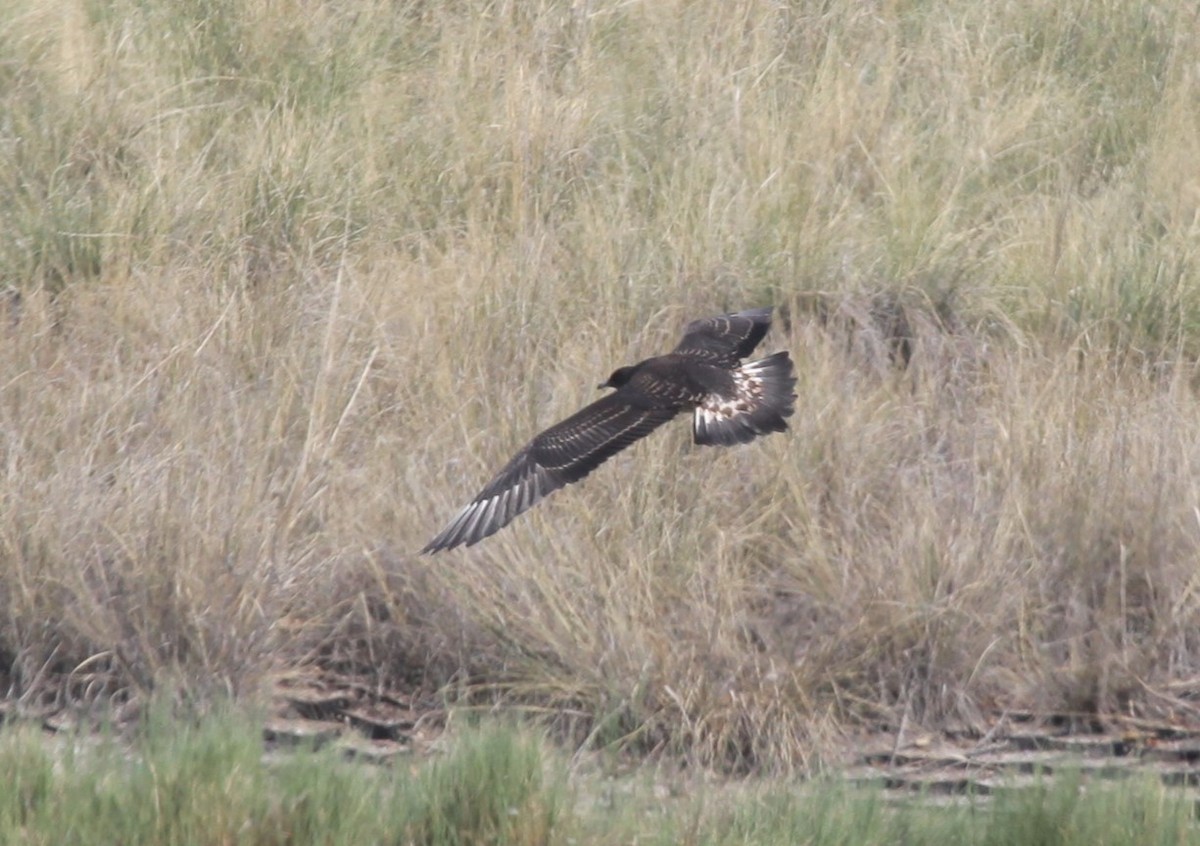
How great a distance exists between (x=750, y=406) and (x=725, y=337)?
53 cm

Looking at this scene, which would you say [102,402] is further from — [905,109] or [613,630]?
[905,109]

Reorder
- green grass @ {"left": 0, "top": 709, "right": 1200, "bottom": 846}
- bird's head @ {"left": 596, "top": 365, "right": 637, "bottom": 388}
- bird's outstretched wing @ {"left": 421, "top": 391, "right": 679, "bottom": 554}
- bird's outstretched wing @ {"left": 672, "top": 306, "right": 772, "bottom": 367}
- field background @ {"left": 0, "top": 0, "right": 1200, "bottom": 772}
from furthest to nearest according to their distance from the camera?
bird's outstretched wing @ {"left": 672, "top": 306, "right": 772, "bottom": 367}
bird's head @ {"left": 596, "top": 365, "right": 637, "bottom": 388}
field background @ {"left": 0, "top": 0, "right": 1200, "bottom": 772}
bird's outstretched wing @ {"left": 421, "top": 391, "right": 679, "bottom": 554}
green grass @ {"left": 0, "top": 709, "right": 1200, "bottom": 846}

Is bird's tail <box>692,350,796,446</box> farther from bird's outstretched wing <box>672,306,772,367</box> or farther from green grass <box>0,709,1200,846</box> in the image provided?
green grass <box>0,709,1200,846</box>

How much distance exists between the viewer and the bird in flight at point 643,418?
5488mm

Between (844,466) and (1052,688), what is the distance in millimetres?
935

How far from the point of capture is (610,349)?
6.68m

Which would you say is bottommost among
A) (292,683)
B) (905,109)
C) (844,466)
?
(292,683)

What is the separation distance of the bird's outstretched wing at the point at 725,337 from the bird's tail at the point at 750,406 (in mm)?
103

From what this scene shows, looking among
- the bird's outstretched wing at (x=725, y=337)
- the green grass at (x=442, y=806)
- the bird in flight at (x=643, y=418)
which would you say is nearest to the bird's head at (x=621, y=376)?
the bird in flight at (x=643, y=418)

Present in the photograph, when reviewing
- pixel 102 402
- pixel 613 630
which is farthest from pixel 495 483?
pixel 102 402

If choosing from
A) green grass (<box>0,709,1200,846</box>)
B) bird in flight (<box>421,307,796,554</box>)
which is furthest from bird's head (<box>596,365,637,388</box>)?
green grass (<box>0,709,1200,846</box>)

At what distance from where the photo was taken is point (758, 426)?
5.70 meters

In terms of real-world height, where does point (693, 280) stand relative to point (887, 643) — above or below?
above

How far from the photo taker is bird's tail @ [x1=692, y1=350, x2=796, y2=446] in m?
5.67
